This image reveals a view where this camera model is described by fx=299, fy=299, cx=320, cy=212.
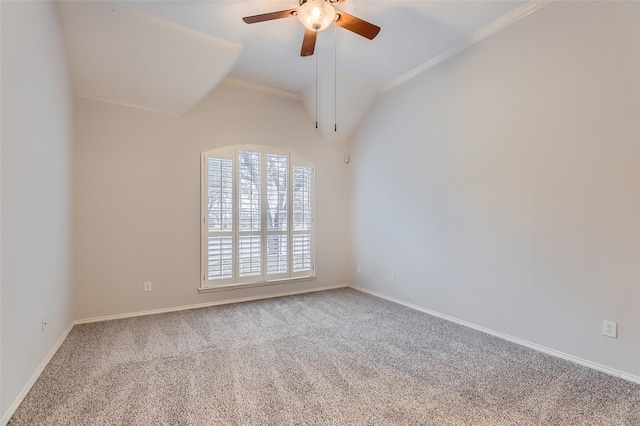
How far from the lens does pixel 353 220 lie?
4980mm

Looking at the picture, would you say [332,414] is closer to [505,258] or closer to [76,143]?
[505,258]

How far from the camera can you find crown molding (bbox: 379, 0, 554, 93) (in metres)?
2.67

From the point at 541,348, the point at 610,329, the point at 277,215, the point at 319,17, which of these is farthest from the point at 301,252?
the point at 610,329

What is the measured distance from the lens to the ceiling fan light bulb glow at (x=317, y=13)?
226 centimetres

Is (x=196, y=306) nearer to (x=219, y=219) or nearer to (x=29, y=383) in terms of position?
(x=219, y=219)

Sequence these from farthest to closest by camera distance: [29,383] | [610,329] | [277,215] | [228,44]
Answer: [277,215], [228,44], [610,329], [29,383]

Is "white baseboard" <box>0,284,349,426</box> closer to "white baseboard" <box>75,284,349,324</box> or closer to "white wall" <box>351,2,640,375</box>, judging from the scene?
"white baseboard" <box>75,284,349,324</box>

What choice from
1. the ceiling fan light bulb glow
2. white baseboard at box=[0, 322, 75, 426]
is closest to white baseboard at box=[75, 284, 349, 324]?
white baseboard at box=[0, 322, 75, 426]

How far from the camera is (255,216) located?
426cm

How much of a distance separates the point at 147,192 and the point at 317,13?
2.79 m

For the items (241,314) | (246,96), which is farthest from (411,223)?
(246,96)

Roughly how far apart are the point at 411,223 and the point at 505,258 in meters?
1.21

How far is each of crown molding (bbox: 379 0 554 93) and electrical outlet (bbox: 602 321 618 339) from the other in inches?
105

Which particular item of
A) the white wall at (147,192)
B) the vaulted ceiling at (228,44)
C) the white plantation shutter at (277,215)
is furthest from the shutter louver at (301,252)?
the vaulted ceiling at (228,44)
